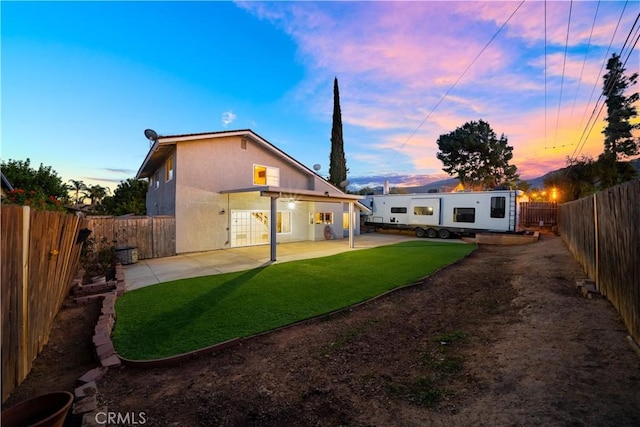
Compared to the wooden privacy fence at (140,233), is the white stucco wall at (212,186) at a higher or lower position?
higher

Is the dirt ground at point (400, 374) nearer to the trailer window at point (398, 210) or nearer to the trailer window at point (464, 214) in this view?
the trailer window at point (464, 214)

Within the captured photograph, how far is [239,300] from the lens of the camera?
586 centimetres

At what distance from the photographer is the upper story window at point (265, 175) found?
1449 cm

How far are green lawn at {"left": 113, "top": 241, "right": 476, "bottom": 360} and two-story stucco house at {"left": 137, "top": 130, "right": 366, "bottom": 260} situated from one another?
3067 millimetres

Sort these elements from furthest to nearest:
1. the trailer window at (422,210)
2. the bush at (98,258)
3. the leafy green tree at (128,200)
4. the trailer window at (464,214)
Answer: the leafy green tree at (128,200) < the trailer window at (422,210) < the trailer window at (464,214) < the bush at (98,258)

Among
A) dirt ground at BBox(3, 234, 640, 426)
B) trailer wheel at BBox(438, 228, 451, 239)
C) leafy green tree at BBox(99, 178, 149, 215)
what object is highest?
leafy green tree at BBox(99, 178, 149, 215)

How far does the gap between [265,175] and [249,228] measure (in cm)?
304

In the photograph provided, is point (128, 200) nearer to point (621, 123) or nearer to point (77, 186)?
point (77, 186)

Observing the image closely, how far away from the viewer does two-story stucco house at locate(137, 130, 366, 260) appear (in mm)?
11664

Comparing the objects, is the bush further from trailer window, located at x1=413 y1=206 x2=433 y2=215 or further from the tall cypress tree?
the tall cypress tree

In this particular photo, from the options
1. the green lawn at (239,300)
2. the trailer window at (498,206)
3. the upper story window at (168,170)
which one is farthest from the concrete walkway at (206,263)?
the trailer window at (498,206)

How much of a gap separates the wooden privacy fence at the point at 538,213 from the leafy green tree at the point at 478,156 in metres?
11.4

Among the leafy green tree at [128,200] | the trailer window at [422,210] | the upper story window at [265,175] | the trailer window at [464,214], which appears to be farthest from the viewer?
the leafy green tree at [128,200]

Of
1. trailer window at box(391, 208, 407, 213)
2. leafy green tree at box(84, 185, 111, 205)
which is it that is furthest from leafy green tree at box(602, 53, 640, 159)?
leafy green tree at box(84, 185, 111, 205)
